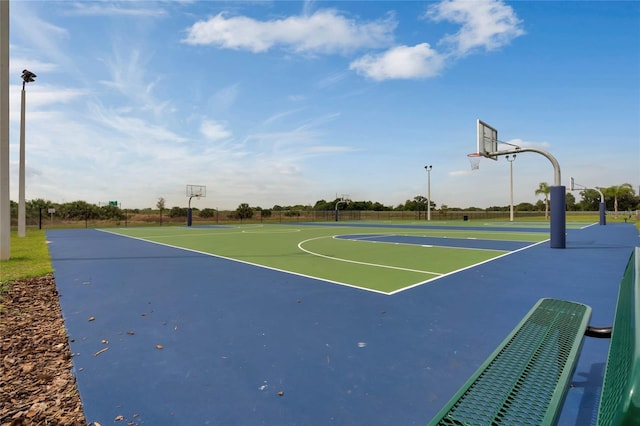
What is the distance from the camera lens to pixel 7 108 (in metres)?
9.22

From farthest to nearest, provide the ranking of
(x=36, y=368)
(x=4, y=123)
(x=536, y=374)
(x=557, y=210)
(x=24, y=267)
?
(x=557, y=210) < (x=4, y=123) < (x=24, y=267) < (x=36, y=368) < (x=536, y=374)

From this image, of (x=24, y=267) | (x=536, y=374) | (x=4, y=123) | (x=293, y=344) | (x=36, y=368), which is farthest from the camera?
(x=4, y=123)

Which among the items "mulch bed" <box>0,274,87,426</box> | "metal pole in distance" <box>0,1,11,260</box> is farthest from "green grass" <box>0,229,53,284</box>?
"mulch bed" <box>0,274,87,426</box>

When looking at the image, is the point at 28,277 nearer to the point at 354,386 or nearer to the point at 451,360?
the point at 354,386

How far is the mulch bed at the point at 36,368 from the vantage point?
7.97 ft

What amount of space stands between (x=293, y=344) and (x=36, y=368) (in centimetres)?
238

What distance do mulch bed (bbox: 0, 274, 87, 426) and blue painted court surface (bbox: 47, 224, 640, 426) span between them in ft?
0.41

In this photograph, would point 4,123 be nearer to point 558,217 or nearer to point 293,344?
point 293,344

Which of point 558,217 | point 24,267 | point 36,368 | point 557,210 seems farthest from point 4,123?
point 558,217

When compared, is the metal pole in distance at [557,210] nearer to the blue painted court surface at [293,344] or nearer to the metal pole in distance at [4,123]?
the blue painted court surface at [293,344]

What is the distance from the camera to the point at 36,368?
A: 313cm

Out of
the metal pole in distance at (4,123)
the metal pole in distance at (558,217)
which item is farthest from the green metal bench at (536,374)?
the metal pole in distance at (4,123)

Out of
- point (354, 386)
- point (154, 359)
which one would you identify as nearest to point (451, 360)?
point (354, 386)

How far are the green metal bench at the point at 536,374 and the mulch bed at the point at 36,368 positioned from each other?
2508 mm
